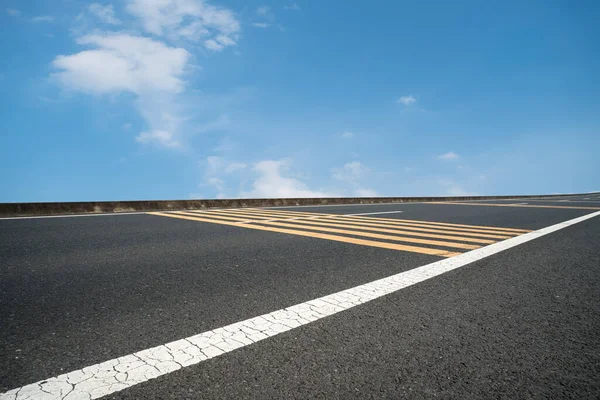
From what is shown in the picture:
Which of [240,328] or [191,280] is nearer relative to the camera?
[240,328]

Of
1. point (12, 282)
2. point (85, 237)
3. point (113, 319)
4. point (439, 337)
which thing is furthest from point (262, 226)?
point (439, 337)

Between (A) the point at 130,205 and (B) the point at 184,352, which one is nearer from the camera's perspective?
(B) the point at 184,352

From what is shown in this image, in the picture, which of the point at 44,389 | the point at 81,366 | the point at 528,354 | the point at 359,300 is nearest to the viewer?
the point at 44,389

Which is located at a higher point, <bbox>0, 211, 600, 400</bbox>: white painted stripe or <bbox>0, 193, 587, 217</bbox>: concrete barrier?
<bbox>0, 193, 587, 217</bbox>: concrete barrier

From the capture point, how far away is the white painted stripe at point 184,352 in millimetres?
1485

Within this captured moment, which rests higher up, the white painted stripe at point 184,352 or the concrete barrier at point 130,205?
the concrete barrier at point 130,205

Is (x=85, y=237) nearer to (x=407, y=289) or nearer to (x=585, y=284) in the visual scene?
(x=407, y=289)

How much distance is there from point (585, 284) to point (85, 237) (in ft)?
22.2

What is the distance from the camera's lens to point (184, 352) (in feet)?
5.94

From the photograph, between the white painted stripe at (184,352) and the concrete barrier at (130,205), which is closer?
the white painted stripe at (184,352)

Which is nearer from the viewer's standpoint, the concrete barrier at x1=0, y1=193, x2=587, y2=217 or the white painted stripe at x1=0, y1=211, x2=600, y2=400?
the white painted stripe at x1=0, y1=211, x2=600, y2=400

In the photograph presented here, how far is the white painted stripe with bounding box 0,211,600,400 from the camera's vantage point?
1485 millimetres

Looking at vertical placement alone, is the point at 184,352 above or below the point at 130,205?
below

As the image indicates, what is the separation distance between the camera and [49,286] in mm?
3037
